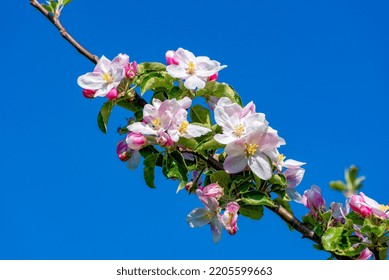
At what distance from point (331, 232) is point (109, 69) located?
77 centimetres

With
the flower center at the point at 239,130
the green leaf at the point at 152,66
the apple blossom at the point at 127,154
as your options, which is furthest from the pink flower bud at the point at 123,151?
the flower center at the point at 239,130

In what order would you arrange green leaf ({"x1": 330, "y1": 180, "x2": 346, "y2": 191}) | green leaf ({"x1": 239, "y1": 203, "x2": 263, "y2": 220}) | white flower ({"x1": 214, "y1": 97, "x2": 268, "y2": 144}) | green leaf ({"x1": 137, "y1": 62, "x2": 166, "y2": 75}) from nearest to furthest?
white flower ({"x1": 214, "y1": 97, "x2": 268, "y2": 144}), green leaf ({"x1": 239, "y1": 203, "x2": 263, "y2": 220}), green leaf ({"x1": 137, "y1": 62, "x2": 166, "y2": 75}), green leaf ({"x1": 330, "y1": 180, "x2": 346, "y2": 191})

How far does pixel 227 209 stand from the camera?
1353 mm

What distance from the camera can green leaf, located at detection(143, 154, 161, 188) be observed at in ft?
4.70

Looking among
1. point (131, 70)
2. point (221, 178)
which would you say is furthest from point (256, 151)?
point (131, 70)

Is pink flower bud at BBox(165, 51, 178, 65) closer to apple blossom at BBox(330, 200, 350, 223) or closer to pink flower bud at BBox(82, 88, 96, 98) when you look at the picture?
pink flower bud at BBox(82, 88, 96, 98)

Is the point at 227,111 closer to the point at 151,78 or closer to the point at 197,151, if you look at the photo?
the point at 197,151

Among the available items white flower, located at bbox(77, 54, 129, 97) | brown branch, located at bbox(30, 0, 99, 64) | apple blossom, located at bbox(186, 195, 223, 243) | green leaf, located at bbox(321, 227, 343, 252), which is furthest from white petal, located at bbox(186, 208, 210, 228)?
brown branch, located at bbox(30, 0, 99, 64)

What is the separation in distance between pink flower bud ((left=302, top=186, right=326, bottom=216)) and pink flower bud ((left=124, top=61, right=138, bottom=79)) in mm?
620

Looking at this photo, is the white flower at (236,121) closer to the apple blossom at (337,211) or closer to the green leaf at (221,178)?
the green leaf at (221,178)

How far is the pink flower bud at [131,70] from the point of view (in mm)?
1471

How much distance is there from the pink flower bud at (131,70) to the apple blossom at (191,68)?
0.10 m
